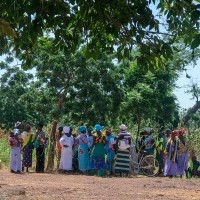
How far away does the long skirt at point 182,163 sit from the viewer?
1650cm

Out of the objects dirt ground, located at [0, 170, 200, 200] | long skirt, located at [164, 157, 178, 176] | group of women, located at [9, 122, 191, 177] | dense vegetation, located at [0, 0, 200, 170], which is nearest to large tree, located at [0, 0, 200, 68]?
dense vegetation, located at [0, 0, 200, 170]

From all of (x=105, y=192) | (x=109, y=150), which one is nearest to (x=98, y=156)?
(x=109, y=150)

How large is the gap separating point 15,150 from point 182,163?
518cm

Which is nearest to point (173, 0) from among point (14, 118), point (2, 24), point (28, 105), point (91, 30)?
point (91, 30)

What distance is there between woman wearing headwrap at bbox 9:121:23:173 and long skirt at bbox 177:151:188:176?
195 inches

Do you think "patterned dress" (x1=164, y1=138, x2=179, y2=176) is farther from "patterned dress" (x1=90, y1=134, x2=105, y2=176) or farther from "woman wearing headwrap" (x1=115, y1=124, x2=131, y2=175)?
"patterned dress" (x1=90, y1=134, x2=105, y2=176)

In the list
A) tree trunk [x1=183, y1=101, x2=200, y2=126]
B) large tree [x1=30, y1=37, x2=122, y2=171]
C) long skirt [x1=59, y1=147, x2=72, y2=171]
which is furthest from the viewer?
tree trunk [x1=183, y1=101, x2=200, y2=126]

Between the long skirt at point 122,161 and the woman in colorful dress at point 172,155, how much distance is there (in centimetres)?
123

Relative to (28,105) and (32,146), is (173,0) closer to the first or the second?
(32,146)

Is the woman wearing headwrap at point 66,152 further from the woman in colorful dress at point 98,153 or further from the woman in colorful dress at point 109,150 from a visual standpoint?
the woman in colorful dress at point 109,150

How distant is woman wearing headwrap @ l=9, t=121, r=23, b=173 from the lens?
15648 millimetres

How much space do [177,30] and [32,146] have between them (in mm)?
10373

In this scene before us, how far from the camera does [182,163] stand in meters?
16.5

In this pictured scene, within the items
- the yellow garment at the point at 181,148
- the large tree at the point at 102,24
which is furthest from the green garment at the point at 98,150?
the large tree at the point at 102,24
